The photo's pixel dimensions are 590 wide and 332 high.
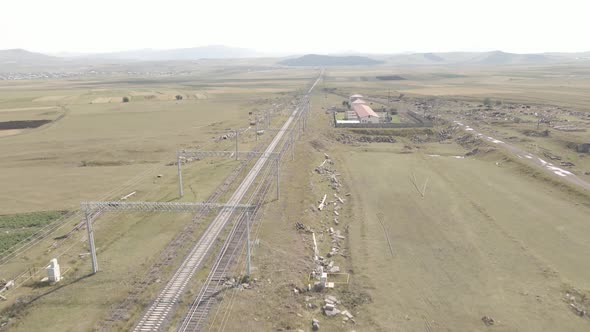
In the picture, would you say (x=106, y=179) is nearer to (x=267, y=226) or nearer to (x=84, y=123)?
(x=267, y=226)

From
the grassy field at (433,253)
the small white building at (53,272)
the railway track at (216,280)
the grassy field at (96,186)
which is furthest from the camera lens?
the small white building at (53,272)

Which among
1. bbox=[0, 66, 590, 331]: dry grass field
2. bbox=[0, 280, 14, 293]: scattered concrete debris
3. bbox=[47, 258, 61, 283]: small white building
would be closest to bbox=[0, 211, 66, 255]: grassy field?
bbox=[0, 66, 590, 331]: dry grass field

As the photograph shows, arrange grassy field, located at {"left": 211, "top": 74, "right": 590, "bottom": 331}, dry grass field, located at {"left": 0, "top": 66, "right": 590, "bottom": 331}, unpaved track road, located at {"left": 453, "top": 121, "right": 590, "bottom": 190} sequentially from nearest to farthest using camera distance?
grassy field, located at {"left": 211, "top": 74, "right": 590, "bottom": 331} → dry grass field, located at {"left": 0, "top": 66, "right": 590, "bottom": 331} → unpaved track road, located at {"left": 453, "top": 121, "right": 590, "bottom": 190}

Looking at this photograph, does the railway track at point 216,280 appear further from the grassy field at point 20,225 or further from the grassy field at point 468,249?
the grassy field at point 20,225

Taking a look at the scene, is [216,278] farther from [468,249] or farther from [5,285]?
[468,249]

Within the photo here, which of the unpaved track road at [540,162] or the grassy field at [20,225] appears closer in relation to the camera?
the grassy field at [20,225]

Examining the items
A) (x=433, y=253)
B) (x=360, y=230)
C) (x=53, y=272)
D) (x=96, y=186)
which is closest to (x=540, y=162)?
(x=433, y=253)

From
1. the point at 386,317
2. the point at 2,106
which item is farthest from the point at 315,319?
the point at 2,106

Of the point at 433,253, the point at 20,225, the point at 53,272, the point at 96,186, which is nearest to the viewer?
the point at 53,272

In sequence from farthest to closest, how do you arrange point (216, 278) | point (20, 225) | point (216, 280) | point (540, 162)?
point (540, 162) → point (20, 225) → point (216, 278) → point (216, 280)

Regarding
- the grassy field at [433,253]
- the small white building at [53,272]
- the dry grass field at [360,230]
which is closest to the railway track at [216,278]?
the dry grass field at [360,230]

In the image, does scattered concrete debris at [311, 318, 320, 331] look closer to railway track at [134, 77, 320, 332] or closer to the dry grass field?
the dry grass field
